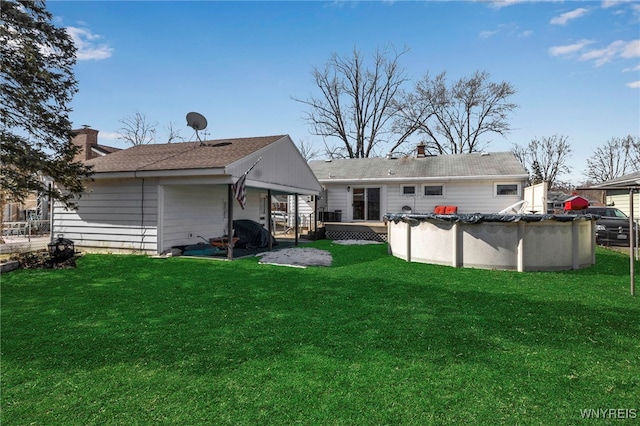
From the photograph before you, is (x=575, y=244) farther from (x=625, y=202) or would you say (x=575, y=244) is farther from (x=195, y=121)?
(x=625, y=202)

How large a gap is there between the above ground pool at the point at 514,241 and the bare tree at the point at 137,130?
113 ft

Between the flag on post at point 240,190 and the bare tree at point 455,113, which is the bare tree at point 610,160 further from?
the flag on post at point 240,190

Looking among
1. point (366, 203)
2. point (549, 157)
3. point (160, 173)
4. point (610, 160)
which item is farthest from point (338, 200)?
point (610, 160)

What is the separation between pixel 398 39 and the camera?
3064 cm

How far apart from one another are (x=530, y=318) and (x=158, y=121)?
39.2m

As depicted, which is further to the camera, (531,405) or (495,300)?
(495,300)

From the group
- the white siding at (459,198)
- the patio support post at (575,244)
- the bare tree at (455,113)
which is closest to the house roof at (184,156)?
the white siding at (459,198)

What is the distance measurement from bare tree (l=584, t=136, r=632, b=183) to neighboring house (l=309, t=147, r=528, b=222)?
32.0 metres

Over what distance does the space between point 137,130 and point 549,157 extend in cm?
4513

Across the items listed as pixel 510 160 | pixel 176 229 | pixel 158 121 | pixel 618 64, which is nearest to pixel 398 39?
pixel 510 160

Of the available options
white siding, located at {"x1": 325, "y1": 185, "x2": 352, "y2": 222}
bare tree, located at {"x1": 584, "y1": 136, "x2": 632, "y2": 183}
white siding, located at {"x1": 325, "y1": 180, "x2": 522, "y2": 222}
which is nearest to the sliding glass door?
white siding, located at {"x1": 325, "y1": 180, "x2": 522, "y2": 222}

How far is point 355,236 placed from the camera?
607 inches

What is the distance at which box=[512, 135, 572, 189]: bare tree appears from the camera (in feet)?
124

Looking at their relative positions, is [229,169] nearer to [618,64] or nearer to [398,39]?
[618,64]
